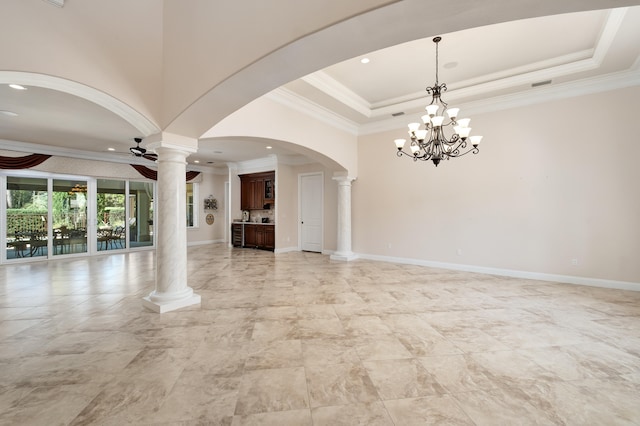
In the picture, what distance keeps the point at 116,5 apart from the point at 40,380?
3.64 meters

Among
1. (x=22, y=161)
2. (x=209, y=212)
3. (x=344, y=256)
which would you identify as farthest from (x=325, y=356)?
(x=209, y=212)

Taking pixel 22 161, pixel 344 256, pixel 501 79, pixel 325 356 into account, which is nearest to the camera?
pixel 325 356

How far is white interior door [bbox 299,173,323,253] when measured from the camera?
8242 millimetres

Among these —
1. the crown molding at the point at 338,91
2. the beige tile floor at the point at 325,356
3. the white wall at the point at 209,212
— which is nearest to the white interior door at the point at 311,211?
the crown molding at the point at 338,91

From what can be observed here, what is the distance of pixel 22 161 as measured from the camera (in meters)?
6.46

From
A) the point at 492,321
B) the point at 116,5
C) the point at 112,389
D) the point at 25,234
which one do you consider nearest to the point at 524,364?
the point at 492,321

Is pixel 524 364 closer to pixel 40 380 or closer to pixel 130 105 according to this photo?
pixel 40 380

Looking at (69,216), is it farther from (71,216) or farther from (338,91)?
(338,91)

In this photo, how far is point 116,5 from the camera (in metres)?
2.85

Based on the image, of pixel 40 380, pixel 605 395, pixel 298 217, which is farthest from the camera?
pixel 298 217

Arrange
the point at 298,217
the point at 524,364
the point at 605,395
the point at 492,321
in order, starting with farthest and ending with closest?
the point at 298,217, the point at 492,321, the point at 524,364, the point at 605,395

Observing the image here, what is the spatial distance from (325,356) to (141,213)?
361 inches

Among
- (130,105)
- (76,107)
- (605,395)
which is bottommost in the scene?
(605,395)

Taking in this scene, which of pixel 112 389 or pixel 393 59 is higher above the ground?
pixel 393 59
